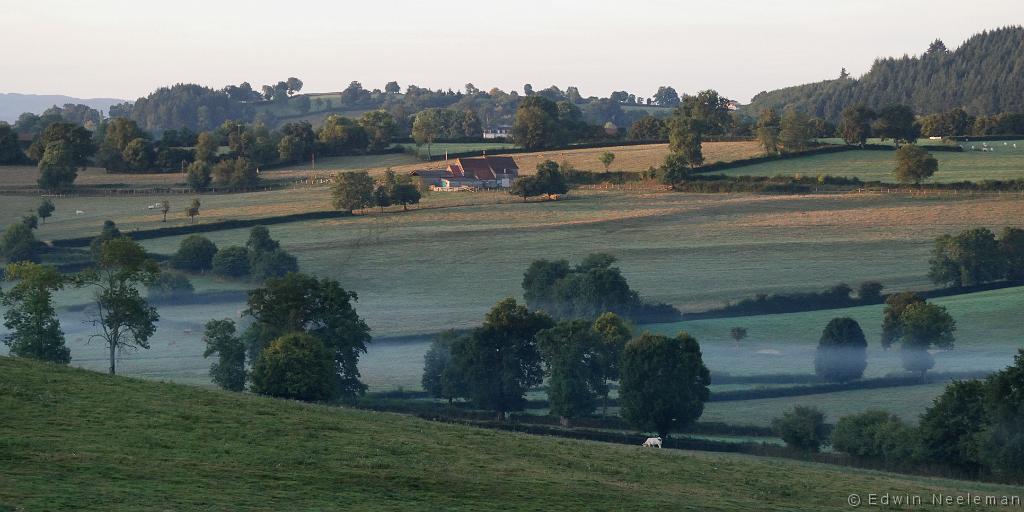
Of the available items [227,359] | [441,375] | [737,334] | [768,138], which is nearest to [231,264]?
[227,359]

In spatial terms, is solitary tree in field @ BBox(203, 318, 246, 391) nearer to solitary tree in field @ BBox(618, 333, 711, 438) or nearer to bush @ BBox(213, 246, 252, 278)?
solitary tree in field @ BBox(618, 333, 711, 438)

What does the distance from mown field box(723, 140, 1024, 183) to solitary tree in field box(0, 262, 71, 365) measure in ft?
281

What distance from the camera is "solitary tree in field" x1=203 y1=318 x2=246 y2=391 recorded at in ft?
210

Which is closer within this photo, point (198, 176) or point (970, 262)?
point (970, 262)

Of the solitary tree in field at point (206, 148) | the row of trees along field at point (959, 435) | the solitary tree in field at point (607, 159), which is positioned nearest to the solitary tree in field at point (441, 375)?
the row of trees along field at point (959, 435)

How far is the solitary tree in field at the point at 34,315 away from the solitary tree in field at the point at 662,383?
1089 inches

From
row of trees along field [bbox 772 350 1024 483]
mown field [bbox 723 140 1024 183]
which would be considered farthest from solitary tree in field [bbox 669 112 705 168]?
row of trees along field [bbox 772 350 1024 483]

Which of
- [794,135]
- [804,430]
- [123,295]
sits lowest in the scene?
[804,430]

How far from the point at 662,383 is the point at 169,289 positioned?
44.6 m

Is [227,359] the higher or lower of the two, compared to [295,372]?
lower

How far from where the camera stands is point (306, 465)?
3284cm

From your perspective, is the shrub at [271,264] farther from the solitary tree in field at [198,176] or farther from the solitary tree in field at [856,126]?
the solitary tree in field at [856,126]

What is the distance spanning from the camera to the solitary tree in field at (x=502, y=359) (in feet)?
211

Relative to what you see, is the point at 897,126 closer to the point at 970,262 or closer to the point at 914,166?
the point at 914,166
